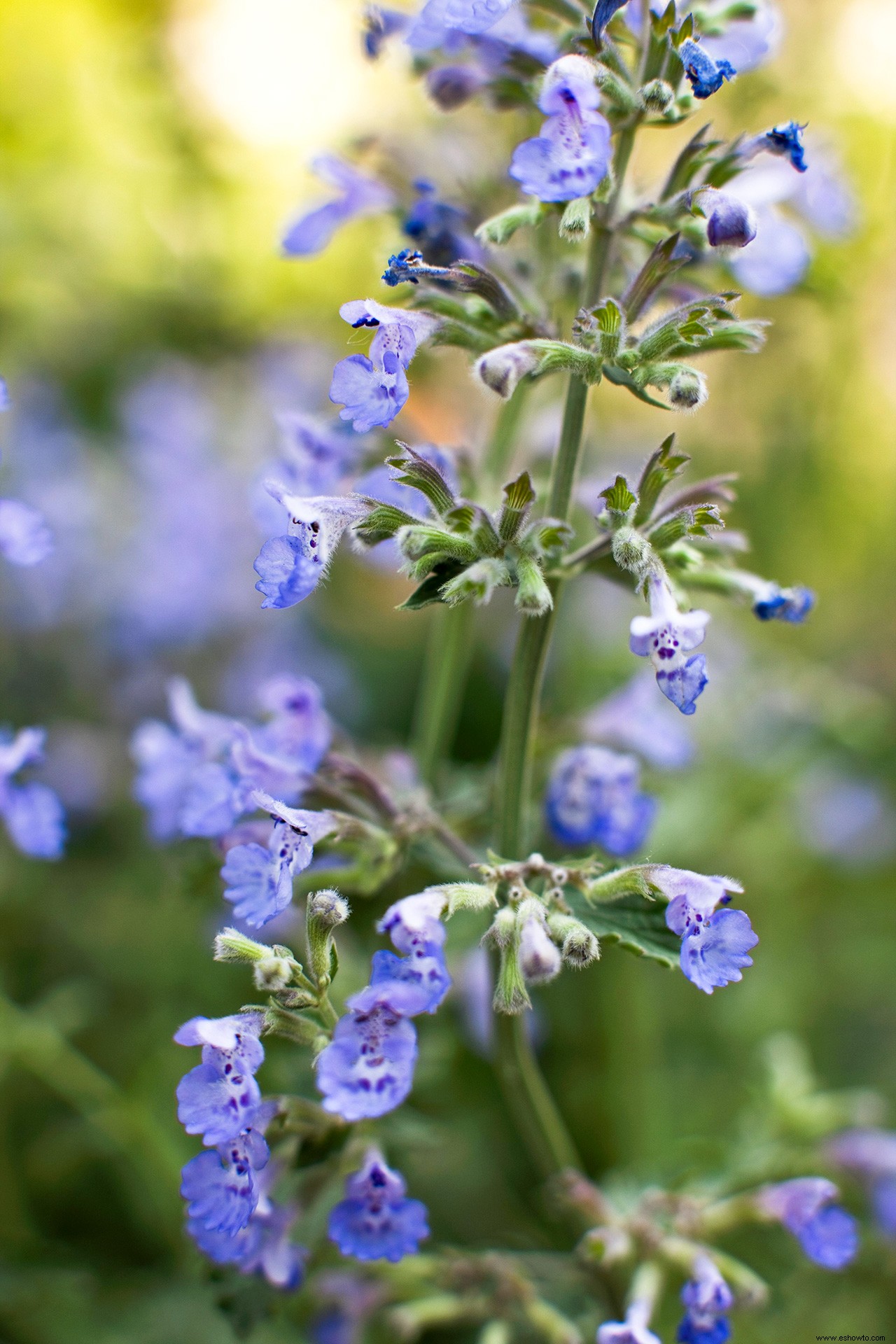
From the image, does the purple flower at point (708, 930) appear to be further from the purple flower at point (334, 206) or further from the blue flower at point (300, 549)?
the purple flower at point (334, 206)

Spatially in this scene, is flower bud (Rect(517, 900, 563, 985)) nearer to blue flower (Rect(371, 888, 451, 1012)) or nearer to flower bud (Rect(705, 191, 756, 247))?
blue flower (Rect(371, 888, 451, 1012))

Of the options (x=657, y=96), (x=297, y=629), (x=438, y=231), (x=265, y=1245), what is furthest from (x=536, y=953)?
(x=297, y=629)

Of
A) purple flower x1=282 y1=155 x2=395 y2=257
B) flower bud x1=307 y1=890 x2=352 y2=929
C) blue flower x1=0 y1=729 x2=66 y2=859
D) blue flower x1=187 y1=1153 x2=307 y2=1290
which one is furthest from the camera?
purple flower x1=282 y1=155 x2=395 y2=257

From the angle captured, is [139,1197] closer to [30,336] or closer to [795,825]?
[795,825]

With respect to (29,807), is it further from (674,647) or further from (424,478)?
(674,647)

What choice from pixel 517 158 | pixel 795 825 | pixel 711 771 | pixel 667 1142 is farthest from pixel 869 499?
pixel 517 158

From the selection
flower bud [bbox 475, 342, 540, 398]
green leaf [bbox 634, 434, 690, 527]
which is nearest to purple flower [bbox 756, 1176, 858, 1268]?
green leaf [bbox 634, 434, 690, 527]

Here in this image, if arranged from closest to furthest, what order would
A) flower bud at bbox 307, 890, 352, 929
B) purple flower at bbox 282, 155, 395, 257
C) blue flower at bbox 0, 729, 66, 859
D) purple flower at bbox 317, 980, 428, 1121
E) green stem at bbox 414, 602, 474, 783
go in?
1. purple flower at bbox 317, 980, 428, 1121
2. flower bud at bbox 307, 890, 352, 929
3. blue flower at bbox 0, 729, 66, 859
4. purple flower at bbox 282, 155, 395, 257
5. green stem at bbox 414, 602, 474, 783
